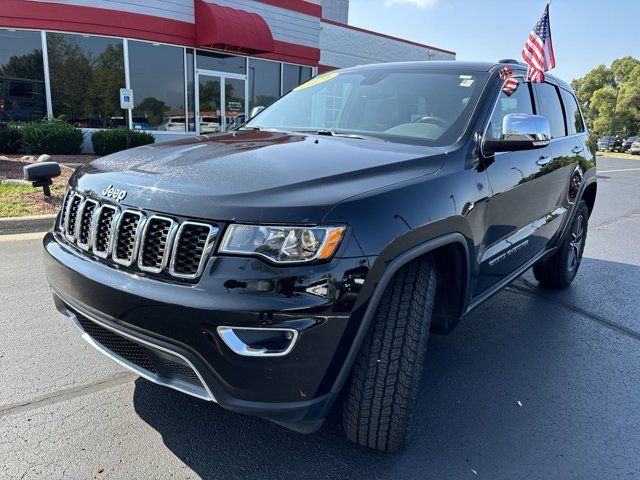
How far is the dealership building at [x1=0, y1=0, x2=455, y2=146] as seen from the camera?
41.4 ft

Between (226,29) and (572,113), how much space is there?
463 inches

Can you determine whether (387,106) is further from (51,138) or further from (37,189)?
(51,138)

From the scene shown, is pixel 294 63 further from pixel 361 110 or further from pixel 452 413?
pixel 452 413

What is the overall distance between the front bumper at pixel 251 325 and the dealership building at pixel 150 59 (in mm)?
13037

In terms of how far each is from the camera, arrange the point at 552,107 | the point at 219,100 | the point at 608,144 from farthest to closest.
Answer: the point at 608,144, the point at 219,100, the point at 552,107

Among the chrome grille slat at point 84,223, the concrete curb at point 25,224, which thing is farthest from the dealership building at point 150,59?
the chrome grille slat at point 84,223

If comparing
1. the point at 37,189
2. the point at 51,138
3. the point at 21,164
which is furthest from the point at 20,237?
the point at 51,138

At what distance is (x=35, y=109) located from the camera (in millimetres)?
12977

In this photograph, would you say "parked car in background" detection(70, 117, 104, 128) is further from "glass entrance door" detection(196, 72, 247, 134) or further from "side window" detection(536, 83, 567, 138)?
"side window" detection(536, 83, 567, 138)

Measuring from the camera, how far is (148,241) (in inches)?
77.5

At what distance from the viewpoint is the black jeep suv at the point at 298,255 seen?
1.79m

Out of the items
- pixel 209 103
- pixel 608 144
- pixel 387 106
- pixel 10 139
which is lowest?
pixel 608 144

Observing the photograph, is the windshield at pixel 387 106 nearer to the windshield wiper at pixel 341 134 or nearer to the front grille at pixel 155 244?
the windshield wiper at pixel 341 134

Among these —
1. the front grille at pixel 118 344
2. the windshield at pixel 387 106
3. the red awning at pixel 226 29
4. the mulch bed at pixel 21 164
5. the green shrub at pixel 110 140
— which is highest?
the red awning at pixel 226 29
